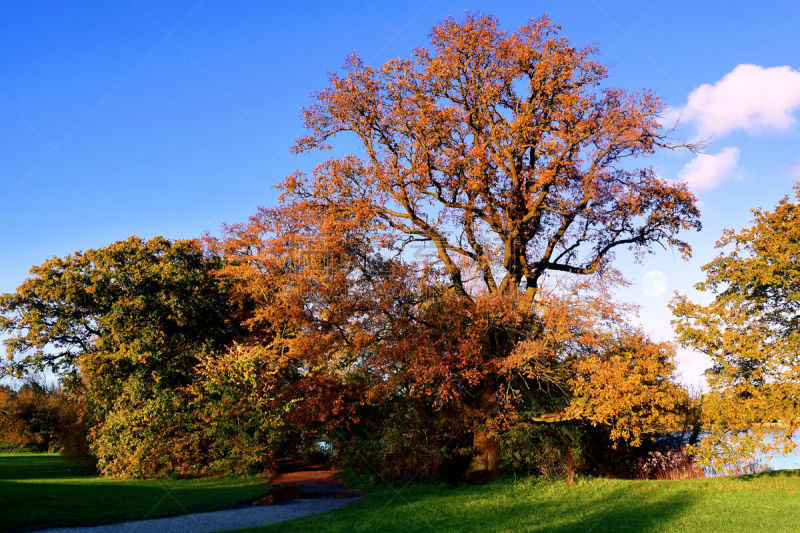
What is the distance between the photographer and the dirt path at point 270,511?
12266 millimetres

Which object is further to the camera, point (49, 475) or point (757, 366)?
point (49, 475)

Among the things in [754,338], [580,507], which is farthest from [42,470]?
[754,338]

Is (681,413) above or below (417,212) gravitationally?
below

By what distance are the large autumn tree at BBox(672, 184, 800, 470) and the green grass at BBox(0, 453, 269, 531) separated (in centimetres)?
1341

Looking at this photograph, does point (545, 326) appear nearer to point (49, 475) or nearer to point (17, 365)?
point (49, 475)

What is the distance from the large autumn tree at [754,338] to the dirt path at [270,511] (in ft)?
35.2

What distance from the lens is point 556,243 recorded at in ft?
69.2

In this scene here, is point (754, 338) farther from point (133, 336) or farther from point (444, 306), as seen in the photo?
point (133, 336)

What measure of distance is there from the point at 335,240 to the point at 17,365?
670 inches

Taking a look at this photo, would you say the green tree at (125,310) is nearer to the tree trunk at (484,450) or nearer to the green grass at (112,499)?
the green grass at (112,499)

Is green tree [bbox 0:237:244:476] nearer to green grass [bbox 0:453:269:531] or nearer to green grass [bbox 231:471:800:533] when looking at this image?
green grass [bbox 0:453:269:531]

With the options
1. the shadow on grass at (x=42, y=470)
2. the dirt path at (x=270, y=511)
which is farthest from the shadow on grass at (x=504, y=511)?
the shadow on grass at (x=42, y=470)

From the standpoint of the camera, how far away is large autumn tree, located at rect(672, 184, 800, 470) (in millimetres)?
14305

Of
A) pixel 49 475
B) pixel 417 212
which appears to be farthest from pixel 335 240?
pixel 49 475
